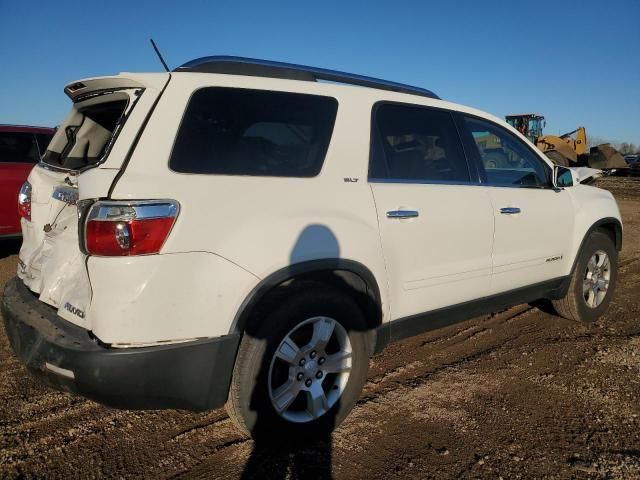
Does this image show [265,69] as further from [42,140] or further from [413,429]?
[42,140]

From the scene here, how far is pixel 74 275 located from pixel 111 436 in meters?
0.96

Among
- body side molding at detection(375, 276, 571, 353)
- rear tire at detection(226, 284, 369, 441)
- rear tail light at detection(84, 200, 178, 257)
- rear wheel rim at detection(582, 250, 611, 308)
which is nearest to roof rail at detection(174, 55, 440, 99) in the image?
rear tail light at detection(84, 200, 178, 257)

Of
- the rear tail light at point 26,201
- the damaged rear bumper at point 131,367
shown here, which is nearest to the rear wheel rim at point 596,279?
the damaged rear bumper at point 131,367

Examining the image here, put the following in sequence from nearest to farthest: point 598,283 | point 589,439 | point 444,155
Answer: point 589,439 < point 444,155 < point 598,283

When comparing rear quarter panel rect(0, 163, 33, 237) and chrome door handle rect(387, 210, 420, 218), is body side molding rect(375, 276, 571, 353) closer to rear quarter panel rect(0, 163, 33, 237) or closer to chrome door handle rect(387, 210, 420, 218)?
chrome door handle rect(387, 210, 420, 218)

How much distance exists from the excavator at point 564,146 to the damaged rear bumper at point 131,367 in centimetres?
1917

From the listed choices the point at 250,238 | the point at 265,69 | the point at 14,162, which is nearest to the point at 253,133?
the point at 265,69

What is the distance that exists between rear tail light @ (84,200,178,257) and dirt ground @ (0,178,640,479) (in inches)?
45.5

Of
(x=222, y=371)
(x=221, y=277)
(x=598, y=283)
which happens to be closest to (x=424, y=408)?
(x=222, y=371)

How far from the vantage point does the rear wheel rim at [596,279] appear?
446cm

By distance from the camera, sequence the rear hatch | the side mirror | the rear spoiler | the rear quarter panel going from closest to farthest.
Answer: the rear hatch → the rear spoiler → the side mirror → the rear quarter panel

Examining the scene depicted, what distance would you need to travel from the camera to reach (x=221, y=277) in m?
2.10

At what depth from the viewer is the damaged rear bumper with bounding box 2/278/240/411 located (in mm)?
2006

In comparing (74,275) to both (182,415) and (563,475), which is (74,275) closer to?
(182,415)
